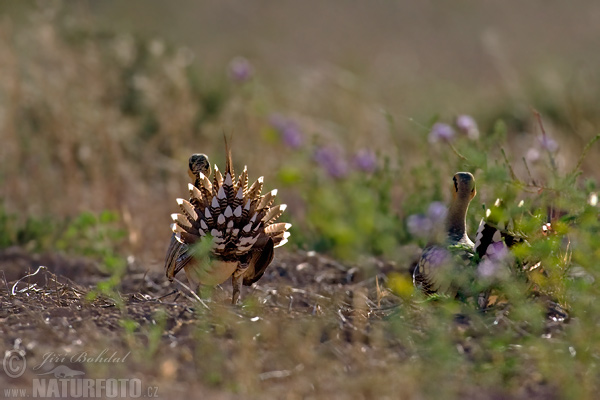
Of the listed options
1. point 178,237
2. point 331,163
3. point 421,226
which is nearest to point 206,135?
point 331,163

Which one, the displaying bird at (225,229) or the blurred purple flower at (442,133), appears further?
the blurred purple flower at (442,133)

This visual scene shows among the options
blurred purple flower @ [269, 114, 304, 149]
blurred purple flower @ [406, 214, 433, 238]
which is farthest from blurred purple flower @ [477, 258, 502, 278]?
blurred purple flower @ [269, 114, 304, 149]

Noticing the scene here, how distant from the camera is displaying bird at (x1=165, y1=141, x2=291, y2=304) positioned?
496 cm

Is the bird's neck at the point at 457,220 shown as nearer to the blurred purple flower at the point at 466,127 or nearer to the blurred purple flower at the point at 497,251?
the blurred purple flower at the point at 497,251

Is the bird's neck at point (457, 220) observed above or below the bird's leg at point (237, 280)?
above

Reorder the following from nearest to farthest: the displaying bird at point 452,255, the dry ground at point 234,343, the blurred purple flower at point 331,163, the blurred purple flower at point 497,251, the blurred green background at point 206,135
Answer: the dry ground at point 234,343
the blurred purple flower at point 497,251
the displaying bird at point 452,255
the blurred green background at point 206,135
the blurred purple flower at point 331,163

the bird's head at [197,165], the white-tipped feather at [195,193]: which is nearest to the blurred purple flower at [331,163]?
the bird's head at [197,165]

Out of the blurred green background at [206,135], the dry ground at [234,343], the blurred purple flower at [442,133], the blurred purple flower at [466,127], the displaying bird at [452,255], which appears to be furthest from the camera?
the blurred green background at [206,135]

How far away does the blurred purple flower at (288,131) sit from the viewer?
26.7ft

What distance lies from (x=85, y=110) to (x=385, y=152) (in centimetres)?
318
